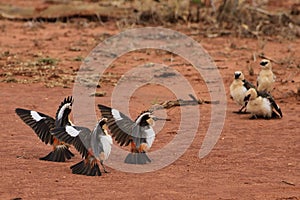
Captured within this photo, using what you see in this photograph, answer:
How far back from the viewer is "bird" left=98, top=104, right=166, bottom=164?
7.49 m

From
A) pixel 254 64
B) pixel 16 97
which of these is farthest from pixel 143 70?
pixel 16 97

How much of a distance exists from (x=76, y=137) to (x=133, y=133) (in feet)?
2.44

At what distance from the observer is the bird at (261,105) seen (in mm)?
10195

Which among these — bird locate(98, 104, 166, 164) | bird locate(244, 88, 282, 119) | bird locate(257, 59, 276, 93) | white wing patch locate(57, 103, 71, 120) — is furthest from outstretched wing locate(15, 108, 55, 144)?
bird locate(257, 59, 276, 93)

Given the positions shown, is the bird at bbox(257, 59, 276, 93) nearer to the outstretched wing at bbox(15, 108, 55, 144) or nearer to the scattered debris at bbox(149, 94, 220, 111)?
the scattered debris at bbox(149, 94, 220, 111)

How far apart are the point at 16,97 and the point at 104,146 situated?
473 centimetres

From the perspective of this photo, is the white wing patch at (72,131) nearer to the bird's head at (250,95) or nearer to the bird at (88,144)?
the bird at (88,144)

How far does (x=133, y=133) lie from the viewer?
7.47 metres

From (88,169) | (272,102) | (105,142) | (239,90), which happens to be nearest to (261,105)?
(272,102)

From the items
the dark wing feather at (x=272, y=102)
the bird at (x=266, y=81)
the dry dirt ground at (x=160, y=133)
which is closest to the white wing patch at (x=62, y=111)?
the dry dirt ground at (x=160, y=133)

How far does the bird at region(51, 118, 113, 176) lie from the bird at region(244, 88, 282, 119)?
12.1 feet

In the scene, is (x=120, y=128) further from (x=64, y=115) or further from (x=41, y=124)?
(x=41, y=124)

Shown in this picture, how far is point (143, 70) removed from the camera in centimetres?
1380

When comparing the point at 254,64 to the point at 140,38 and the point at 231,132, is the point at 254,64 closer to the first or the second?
the point at 140,38
